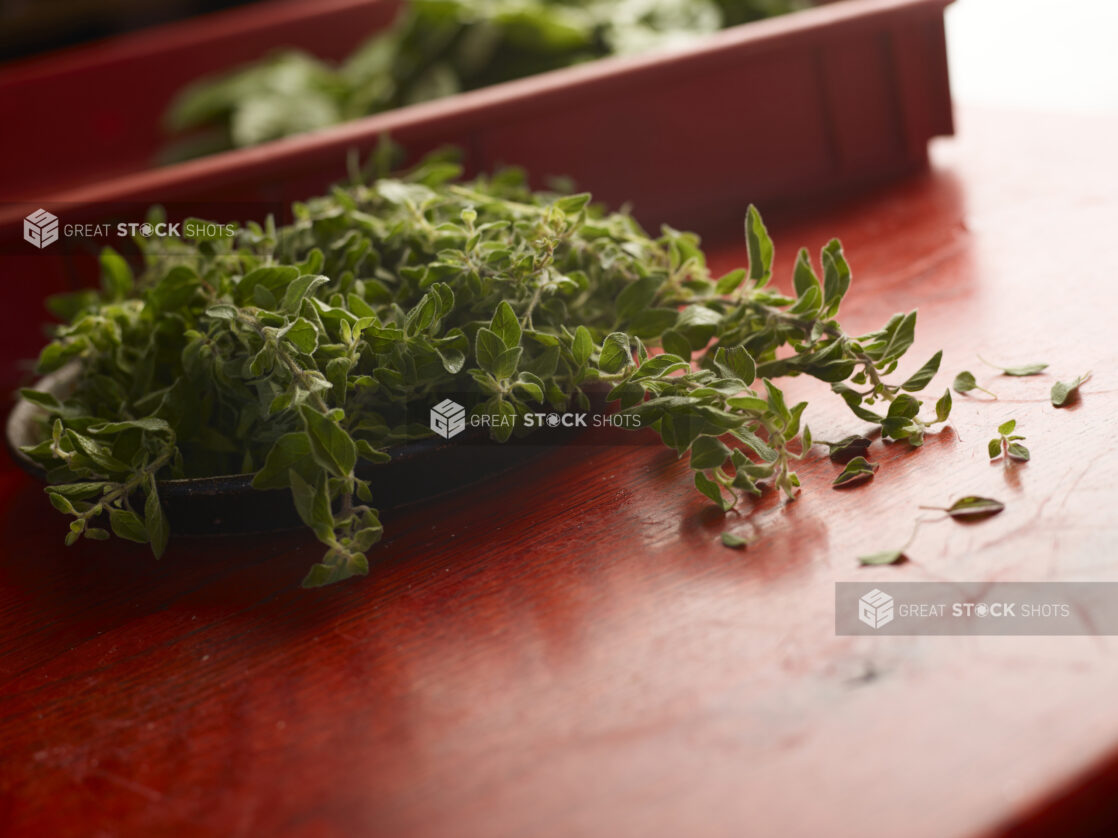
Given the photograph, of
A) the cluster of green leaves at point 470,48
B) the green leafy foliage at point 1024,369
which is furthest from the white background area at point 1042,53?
the green leafy foliage at point 1024,369

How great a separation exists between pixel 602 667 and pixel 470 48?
944 millimetres

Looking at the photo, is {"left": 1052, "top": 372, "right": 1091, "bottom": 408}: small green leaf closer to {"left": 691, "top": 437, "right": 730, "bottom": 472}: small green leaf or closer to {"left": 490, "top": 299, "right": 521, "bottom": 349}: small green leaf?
{"left": 691, "top": 437, "right": 730, "bottom": 472}: small green leaf

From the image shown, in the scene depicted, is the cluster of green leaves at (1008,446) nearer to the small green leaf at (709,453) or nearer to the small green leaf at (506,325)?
the small green leaf at (709,453)

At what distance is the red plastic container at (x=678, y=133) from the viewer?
1049mm

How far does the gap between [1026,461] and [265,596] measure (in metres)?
0.42

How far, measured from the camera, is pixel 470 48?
4.10 feet

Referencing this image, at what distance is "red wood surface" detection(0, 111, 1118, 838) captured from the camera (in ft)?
1.31

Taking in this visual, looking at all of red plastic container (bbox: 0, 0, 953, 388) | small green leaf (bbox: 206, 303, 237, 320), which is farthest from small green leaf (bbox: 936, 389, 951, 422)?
red plastic container (bbox: 0, 0, 953, 388)

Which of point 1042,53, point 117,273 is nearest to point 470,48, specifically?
point 117,273

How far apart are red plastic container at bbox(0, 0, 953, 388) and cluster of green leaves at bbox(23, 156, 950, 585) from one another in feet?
1.09

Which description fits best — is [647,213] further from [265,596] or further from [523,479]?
[265,596]

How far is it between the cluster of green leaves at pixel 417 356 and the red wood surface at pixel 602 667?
4 cm

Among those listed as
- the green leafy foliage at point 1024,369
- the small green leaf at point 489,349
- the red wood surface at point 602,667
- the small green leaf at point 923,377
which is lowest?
the red wood surface at point 602,667

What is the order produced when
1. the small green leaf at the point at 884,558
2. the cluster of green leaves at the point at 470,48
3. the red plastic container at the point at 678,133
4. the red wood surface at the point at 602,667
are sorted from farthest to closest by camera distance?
the cluster of green leaves at the point at 470,48 < the red plastic container at the point at 678,133 < the small green leaf at the point at 884,558 < the red wood surface at the point at 602,667
